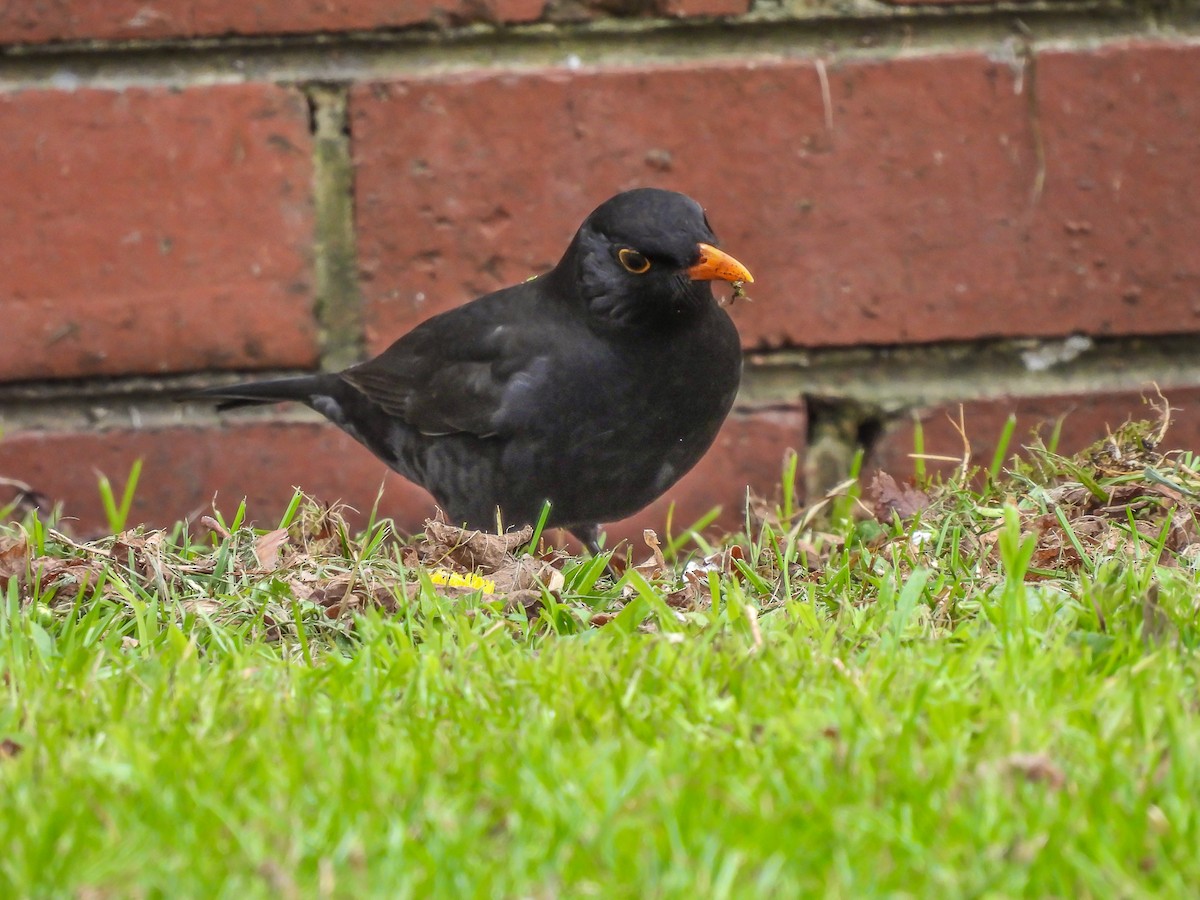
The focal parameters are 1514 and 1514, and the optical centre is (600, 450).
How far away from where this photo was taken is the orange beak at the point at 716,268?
2471 millimetres

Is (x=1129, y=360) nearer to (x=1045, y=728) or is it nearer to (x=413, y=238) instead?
(x=413, y=238)

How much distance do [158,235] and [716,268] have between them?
1099 millimetres

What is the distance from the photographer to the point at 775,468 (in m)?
2.92

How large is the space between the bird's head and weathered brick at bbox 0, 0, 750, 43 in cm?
41

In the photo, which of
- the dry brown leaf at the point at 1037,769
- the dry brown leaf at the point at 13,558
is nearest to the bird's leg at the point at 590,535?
the dry brown leaf at the point at 13,558

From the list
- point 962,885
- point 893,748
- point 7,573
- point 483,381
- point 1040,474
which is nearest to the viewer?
point 962,885

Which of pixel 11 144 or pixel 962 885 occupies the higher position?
pixel 11 144

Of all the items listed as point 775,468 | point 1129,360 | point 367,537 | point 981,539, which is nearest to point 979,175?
point 1129,360

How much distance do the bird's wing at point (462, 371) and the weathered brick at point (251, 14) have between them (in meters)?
0.54

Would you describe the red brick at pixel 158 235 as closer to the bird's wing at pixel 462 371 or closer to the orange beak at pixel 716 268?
the bird's wing at pixel 462 371

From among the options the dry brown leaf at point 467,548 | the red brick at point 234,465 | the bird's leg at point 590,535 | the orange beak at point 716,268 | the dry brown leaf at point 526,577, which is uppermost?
the orange beak at point 716,268

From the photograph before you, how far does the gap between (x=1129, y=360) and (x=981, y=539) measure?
0.89 metres

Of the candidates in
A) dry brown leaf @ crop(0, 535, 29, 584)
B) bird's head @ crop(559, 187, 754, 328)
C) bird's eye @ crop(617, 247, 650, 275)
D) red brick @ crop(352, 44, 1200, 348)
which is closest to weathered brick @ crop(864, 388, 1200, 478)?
red brick @ crop(352, 44, 1200, 348)

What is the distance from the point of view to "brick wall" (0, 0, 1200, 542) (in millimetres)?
2795
